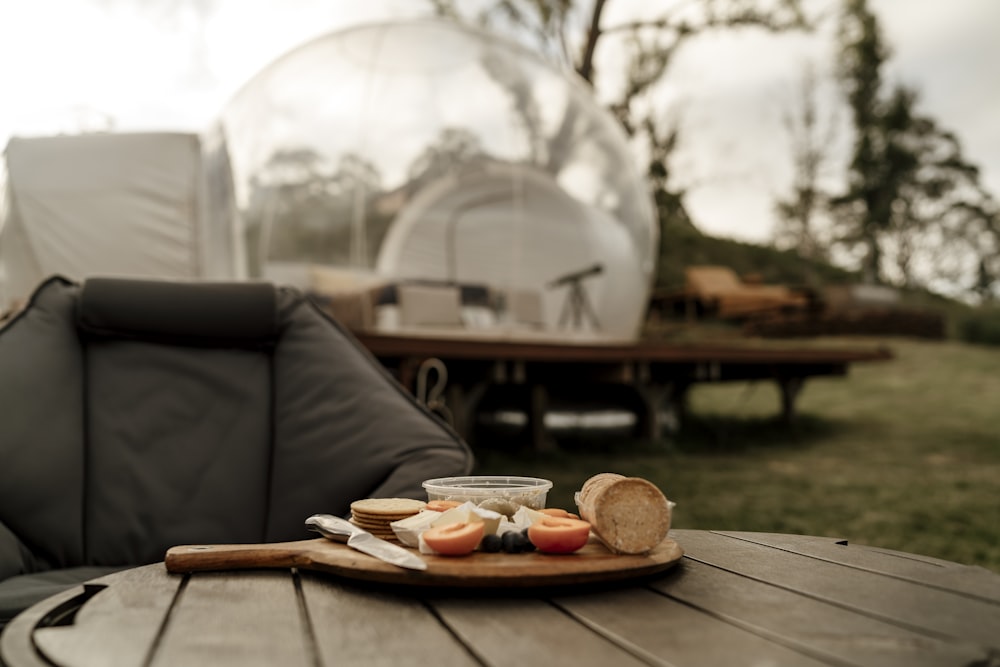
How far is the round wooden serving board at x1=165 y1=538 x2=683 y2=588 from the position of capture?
0.92m

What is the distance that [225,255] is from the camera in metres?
7.35

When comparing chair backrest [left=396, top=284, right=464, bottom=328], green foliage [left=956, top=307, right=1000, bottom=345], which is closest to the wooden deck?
chair backrest [left=396, top=284, right=464, bottom=328]

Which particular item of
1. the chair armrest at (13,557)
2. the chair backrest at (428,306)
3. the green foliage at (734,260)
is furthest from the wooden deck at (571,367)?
the green foliage at (734,260)

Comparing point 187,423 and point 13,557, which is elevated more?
point 187,423

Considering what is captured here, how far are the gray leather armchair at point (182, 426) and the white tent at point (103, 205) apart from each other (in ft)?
12.8

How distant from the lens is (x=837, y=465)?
5688mm

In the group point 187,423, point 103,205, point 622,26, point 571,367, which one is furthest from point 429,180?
point 622,26

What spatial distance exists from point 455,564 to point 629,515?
0.79 ft

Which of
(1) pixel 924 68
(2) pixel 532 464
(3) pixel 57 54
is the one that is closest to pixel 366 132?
(3) pixel 57 54

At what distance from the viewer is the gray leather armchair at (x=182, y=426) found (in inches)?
78.4

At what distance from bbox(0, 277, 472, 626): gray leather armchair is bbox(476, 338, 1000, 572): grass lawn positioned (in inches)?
83.3

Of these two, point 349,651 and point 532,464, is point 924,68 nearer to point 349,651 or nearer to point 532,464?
point 532,464

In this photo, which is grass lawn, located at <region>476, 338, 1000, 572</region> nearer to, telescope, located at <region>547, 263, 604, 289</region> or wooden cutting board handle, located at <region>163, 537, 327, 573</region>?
telescope, located at <region>547, 263, 604, 289</region>

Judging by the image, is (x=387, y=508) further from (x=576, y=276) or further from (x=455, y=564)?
(x=576, y=276)
